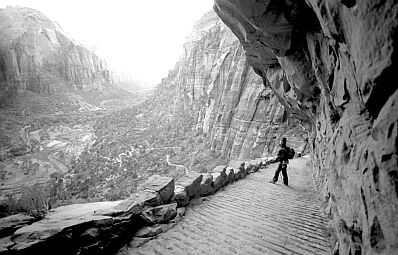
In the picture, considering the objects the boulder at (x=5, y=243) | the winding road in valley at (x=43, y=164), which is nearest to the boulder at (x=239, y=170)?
the boulder at (x=5, y=243)

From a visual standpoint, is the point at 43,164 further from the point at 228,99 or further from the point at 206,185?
the point at 206,185

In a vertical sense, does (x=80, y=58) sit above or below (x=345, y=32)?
above

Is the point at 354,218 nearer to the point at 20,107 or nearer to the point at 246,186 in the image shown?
the point at 246,186

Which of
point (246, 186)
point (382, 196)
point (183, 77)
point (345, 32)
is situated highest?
point (183, 77)

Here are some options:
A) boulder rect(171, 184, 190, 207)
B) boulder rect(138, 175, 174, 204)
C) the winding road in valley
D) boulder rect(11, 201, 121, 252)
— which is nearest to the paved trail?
boulder rect(171, 184, 190, 207)

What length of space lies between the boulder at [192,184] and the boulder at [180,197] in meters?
0.13

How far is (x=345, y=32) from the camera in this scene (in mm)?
2523

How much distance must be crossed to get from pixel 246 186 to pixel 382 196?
6159 mm

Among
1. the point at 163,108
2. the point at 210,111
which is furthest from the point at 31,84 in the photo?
the point at 210,111

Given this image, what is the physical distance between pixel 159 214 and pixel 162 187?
0.61 metres

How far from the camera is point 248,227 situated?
15.0ft

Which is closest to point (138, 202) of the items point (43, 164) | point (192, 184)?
point (192, 184)

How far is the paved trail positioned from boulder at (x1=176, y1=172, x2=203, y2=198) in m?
0.38

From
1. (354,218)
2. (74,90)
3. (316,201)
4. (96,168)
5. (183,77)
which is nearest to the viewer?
(354,218)
